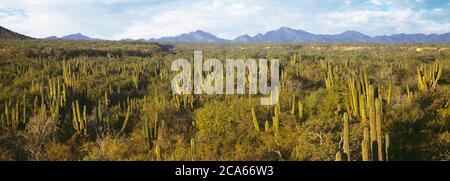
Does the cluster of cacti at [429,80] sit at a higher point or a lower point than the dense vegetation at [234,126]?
higher

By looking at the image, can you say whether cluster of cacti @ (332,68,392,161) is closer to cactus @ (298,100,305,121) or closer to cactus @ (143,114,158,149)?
cactus @ (298,100,305,121)

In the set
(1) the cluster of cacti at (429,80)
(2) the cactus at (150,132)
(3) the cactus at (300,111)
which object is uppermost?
(1) the cluster of cacti at (429,80)

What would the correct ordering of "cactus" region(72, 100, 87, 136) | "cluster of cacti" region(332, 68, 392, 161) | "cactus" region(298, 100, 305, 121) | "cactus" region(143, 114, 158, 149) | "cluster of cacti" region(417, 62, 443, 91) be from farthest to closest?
1. "cluster of cacti" region(417, 62, 443, 91)
2. "cactus" region(72, 100, 87, 136)
3. "cactus" region(298, 100, 305, 121)
4. "cactus" region(143, 114, 158, 149)
5. "cluster of cacti" region(332, 68, 392, 161)

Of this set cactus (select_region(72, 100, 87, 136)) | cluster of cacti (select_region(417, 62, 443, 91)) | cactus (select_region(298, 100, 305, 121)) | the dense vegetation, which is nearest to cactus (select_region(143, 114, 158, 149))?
the dense vegetation

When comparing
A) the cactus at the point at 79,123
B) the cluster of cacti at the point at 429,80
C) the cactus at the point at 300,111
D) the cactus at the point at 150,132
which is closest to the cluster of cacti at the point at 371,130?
the cactus at the point at 300,111

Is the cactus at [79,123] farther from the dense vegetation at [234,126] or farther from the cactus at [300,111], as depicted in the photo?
the cactus at [300,111]

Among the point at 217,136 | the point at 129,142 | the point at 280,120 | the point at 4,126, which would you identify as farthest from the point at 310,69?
the point at 4,126

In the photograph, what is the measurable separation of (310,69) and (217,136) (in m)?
18.7

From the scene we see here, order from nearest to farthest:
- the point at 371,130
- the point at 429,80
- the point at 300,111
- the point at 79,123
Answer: the point at 371,130 < the point at 300,111 < the point at 79,123 < the point at 429,80

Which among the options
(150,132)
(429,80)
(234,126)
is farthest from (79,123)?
(429,80)

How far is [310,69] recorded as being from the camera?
3741cm

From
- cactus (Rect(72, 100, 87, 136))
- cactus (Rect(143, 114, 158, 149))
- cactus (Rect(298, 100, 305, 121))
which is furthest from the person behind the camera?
cactus (Rect(72, 100, 87, 136))

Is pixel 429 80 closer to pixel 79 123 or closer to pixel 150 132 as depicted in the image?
pixel 150 132
